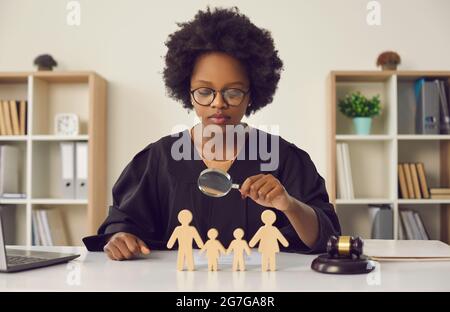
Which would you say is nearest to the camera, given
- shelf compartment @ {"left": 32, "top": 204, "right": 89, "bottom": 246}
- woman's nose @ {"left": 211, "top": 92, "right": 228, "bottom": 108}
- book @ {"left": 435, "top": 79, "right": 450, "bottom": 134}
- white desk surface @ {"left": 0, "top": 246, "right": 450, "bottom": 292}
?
white desk surface @ {"left": 0, "top": 246, "right": 450, "bottom": 292}

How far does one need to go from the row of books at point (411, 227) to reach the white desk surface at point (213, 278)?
2.33 metres

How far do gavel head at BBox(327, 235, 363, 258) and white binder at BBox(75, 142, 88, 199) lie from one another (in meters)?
2.64

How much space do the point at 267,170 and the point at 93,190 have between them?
204 cm

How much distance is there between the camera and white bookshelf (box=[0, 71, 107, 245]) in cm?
354

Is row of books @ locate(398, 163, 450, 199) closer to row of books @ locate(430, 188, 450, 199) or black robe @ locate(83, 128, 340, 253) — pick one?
row of books @ locate(430, 188, 450, 199)

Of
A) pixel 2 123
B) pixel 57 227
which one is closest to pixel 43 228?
pixel 57 227

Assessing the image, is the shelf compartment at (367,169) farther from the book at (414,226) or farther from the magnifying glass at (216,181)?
the magnifying glass at (216,181)

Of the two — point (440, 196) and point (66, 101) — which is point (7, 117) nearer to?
point (66, 101)

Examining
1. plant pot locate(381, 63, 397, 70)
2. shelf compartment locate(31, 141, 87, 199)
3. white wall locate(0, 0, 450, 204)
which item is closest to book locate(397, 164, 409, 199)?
white wall locate(0, 0, 450, 204)

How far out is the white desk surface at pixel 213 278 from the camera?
105 centimetres

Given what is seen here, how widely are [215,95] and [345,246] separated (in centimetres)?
64

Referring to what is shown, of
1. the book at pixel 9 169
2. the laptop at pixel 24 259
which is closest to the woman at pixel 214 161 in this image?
the laptop at pixel 24 259

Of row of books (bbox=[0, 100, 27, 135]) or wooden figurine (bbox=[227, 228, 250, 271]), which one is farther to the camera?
row of books (bbox=[0, 100, 27, 135])
